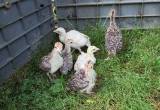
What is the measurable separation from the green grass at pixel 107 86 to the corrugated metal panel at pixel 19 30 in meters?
0.15

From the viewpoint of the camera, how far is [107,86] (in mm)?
3902

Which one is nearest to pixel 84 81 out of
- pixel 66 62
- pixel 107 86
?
pixel 107 86

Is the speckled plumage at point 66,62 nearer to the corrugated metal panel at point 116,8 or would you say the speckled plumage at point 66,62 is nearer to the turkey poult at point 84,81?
the turkey poult at point 84,81

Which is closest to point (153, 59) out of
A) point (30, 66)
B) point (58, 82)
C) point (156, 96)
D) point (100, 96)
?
point (156, 96)

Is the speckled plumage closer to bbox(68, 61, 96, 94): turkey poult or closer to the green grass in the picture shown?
the green grass

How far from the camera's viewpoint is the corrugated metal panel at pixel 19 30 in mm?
4125

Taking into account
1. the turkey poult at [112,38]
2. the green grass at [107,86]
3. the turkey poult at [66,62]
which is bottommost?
the green grass at [107,86]

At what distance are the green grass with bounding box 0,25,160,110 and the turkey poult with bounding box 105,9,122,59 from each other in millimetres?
120

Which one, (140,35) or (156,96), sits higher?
(140,35)

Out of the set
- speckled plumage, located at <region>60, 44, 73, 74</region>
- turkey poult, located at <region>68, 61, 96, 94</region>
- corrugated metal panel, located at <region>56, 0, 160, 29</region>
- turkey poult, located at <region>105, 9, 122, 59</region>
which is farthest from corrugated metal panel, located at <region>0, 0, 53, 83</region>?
turkey poult, located at <region>105, 9, 122, 59</region>

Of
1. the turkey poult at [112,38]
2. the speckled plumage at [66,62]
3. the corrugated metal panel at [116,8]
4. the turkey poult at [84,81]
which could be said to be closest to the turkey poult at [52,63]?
the speckled plumage at [66,62]

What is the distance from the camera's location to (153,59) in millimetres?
4262

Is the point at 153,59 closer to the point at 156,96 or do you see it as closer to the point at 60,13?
the point at 156,96

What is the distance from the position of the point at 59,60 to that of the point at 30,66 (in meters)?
0.56
